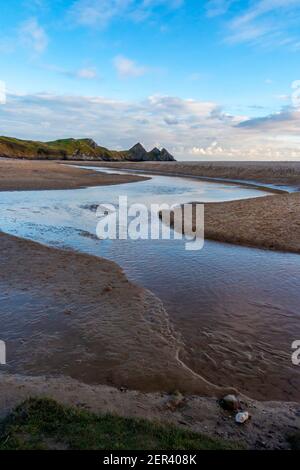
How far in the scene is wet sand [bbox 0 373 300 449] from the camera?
5406 millimetres

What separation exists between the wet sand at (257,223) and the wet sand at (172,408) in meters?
11.7

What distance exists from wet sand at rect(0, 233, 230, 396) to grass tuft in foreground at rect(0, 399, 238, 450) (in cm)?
155

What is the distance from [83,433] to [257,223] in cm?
1839

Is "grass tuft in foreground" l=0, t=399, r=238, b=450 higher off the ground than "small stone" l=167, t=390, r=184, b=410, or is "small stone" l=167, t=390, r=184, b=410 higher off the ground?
"grass tuft in foreground" l=0, t=399, r=238, b=450

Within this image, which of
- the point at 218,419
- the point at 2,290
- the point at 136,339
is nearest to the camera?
the point at 218,419

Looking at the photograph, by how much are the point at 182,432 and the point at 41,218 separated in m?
19.9

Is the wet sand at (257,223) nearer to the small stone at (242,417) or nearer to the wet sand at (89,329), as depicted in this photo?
the wet sand at (89,329)

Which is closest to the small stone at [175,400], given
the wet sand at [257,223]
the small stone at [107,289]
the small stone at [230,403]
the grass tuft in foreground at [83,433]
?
the small stone at [230,403]

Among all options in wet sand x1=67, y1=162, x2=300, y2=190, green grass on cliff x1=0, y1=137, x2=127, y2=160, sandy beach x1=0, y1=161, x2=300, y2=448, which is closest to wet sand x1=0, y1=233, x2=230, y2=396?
sandy beach x1=0, y1=161, x2=300, y2=448

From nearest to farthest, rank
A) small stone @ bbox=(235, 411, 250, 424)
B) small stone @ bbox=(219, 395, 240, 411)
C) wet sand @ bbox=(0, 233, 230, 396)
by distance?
small stone @ bbox=(235, 411, 250, 424), small stone @ bbox=(219, 395, 240, 411), wet sand @ bbox=(0, 233, 230, 396)

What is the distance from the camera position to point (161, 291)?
11.6 meters

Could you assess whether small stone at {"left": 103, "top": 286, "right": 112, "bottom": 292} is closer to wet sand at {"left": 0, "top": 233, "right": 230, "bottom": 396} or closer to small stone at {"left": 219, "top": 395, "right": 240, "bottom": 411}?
wet sand at {"left": 0, "top": 233, "right": 230, "bottom": 396}

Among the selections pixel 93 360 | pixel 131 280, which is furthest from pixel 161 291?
pixel 93 360
